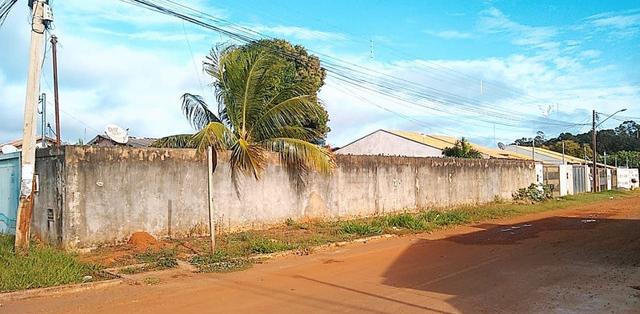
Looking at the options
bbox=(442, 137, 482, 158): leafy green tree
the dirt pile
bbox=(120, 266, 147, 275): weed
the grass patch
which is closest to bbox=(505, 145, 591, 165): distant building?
bbox=(442, 137, 482, 158): leafy green tree

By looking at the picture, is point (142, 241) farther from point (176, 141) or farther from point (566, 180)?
point (566, 180)

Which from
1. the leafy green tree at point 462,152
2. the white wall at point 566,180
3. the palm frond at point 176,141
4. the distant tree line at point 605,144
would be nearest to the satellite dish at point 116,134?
the palm frond at point 176,141

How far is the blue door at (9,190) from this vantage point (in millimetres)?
13461

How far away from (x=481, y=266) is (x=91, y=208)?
8239mm

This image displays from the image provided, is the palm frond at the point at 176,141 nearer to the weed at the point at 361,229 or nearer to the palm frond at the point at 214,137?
the palm frond at the point at 214,137

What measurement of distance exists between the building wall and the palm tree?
72.6ft

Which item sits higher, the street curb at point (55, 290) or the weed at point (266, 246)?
the weed at point (266, 246)

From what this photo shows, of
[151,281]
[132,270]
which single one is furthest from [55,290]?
[132,270]

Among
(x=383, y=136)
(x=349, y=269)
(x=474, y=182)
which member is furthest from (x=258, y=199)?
(x=383, y=136)

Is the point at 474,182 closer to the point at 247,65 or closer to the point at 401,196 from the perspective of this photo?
the point at 401,196

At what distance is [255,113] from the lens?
16562 mm

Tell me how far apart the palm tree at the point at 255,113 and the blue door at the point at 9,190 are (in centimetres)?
423

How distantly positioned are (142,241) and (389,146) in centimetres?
3004

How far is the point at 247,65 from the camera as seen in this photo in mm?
16141
